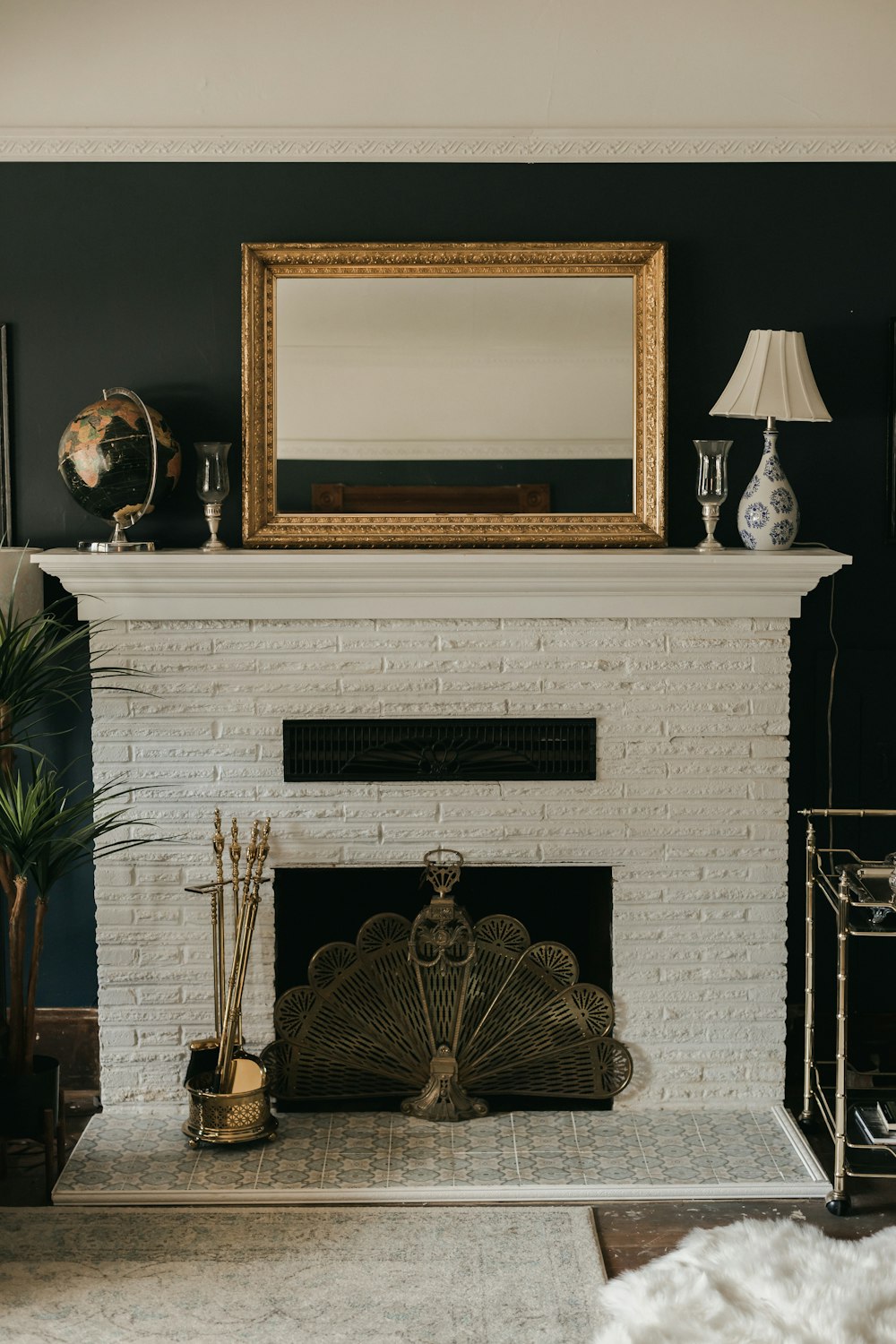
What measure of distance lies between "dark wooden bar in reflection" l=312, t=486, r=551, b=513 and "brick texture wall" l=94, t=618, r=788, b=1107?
30 centimetres

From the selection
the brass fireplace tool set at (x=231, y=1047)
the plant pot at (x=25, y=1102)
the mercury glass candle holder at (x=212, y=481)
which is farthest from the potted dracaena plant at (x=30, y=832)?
the mercury glass candle holder at (x=212, y=481)

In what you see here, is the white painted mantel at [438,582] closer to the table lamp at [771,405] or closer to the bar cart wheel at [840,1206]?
the table lamp at [771,405]

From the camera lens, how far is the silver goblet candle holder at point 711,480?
3.19m

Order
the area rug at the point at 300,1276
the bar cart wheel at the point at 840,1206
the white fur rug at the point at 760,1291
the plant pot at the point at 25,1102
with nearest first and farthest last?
the white fur rug at the point at 760,1291 → the area rug at the point at 300,1276 → the bar cart wheel at the point at 840,1206 → the plant pot at the point at 25,1102

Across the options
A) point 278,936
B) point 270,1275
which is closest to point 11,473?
point 278,936

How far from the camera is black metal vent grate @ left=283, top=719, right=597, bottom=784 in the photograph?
3.28 m

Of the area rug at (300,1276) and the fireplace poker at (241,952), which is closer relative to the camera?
the area rug at (300,1276)

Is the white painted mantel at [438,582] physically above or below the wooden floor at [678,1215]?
above

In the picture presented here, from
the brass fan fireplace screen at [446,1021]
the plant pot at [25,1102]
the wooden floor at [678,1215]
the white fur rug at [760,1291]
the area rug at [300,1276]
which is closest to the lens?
the white fur rug at [760,1291]

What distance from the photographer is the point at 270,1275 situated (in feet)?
8.50

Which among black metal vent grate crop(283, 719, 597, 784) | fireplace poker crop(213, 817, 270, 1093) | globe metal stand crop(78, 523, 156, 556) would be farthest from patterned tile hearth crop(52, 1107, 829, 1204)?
globe metal stand crop(78, 523, 156, 556)
